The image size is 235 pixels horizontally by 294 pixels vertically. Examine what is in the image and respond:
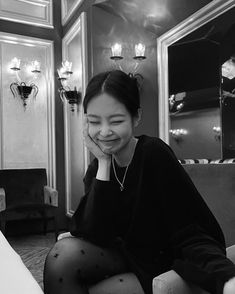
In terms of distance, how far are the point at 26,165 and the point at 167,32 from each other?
2600 mm

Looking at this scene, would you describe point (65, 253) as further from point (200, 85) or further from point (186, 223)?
point (200, 85)

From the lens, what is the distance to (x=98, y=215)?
1.12 metres

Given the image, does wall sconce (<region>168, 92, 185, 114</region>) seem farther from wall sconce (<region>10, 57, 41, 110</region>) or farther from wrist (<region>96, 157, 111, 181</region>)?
wrist (<region>96, 157, 111, 181</region>)

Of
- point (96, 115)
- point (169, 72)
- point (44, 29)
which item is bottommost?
point (96, 115)

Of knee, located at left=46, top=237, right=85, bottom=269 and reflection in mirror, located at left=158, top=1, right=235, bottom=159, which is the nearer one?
knee, located at left=46, top=237, right=85, bottom=269

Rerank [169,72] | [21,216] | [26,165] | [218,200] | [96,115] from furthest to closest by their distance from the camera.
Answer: [26,165] < [21,216] < [169,72] < [218,200] < [96,115]

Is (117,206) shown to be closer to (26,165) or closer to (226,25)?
(226,25)

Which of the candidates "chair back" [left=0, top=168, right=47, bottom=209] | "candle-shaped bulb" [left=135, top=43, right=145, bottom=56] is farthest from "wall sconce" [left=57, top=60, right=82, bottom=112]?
"chair back" [left=0, top=168, right=47, bottom=209]

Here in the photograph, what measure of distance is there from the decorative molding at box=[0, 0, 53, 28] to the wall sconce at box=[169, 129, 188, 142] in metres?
2.55

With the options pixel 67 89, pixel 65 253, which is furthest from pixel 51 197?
pixel 65 253

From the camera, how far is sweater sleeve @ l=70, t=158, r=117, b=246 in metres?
1.11

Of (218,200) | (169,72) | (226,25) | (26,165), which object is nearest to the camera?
(218,200)

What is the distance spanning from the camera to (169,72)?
3865 millimetres

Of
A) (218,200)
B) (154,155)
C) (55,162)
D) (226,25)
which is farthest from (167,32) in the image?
(154,155)
